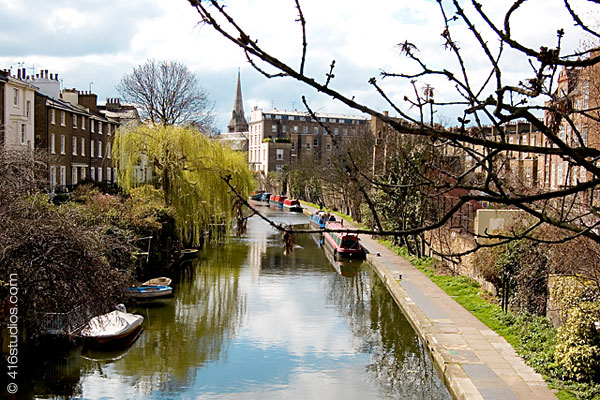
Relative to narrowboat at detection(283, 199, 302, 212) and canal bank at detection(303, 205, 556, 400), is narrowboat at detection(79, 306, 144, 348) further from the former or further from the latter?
narrowboat at detection(283, 199, 302, 212)

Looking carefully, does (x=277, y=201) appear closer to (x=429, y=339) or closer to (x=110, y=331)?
(x=110, y=331)

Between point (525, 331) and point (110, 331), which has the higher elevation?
point (525, 331)

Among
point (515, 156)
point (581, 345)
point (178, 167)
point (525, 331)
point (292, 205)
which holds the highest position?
point (515, 156)

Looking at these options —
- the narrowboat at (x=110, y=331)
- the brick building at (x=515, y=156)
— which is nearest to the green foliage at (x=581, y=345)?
the brick building at (x=515, y=156)

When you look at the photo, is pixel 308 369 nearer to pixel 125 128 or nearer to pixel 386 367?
pixel 386 367

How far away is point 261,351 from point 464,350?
4.66 meters

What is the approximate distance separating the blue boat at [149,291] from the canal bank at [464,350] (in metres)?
7.31

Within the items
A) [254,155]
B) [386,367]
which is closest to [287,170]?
[254,155]

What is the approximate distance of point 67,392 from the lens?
12039 mm

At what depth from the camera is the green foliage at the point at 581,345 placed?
34.6 ft

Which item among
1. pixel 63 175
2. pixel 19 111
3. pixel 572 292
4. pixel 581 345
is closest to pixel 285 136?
pixel 63 175

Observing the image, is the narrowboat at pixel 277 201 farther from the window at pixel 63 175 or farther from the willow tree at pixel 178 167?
the willow tree at pixel 178 167

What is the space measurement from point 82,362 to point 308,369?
16.0 feet

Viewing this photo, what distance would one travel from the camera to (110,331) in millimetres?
14711
